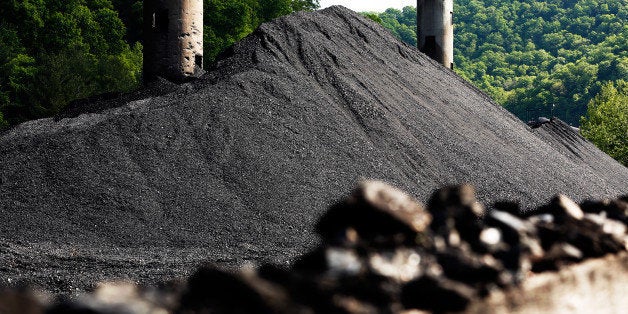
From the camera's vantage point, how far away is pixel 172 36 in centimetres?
1503

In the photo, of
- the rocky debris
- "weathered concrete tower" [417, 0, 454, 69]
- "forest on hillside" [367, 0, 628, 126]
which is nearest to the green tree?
"weathered concrete tower" [417, 0, 454, 69]

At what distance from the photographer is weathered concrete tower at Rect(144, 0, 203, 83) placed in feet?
49.1

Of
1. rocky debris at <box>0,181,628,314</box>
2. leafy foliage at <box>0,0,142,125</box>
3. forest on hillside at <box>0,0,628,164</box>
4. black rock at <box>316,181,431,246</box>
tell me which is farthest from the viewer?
forest on hillside at <box>0,0,628,164</box>

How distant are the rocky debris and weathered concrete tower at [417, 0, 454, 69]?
60.6 ft

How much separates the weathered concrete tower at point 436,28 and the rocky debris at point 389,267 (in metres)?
18.5

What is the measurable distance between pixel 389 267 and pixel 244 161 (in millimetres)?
9155

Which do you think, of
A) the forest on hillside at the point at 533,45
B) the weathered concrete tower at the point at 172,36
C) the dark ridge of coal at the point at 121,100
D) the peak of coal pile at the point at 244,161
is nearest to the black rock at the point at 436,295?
the peak of coal pile at the point at 244,161

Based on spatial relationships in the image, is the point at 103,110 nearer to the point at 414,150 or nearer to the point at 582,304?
the point at 414,150

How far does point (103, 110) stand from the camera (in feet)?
42.5

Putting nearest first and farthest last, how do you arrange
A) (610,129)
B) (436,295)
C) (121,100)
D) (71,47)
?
(436,295) → (121,100) → (71,47) → (610,129)

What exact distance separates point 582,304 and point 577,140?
56.8ft

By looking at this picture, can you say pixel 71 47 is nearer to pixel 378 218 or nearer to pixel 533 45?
pixel 378 218

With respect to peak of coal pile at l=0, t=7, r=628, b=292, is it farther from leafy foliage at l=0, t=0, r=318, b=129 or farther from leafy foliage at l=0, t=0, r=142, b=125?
leafy foliage at l=0, t=0, r=142, b=125

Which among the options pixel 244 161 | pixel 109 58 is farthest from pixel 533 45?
pixel 244 161
